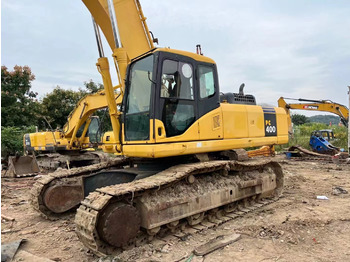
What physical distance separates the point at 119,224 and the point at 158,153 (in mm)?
1183

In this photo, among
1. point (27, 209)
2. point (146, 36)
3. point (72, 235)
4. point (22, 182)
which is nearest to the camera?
point (72, 235)

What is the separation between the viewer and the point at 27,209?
20.7 feet

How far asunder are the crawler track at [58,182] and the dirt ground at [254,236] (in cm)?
29

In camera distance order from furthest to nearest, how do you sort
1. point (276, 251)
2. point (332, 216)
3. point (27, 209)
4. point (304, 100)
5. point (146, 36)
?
1. point (304, 100)
2. point (27, 209)
3. point (146, 36)
4. point (332, 216)
5. point (276, 251)

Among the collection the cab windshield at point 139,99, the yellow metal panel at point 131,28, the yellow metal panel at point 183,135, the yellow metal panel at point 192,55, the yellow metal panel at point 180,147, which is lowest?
the yellow metal panel at point 180,147

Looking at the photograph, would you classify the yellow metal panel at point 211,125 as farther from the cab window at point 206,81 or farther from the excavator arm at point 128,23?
the excavator arm at point 128,23

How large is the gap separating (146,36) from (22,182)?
749 centimetres

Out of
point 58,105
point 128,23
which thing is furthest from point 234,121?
point 58,105

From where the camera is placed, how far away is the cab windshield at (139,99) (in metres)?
4.50

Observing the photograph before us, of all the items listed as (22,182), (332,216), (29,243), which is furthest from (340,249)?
(22,182)

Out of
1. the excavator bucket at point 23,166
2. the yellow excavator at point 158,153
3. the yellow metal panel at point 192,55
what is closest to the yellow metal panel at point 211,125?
the yellow excavator at point 158,153

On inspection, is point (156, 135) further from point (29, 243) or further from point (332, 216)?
point (332, 216)

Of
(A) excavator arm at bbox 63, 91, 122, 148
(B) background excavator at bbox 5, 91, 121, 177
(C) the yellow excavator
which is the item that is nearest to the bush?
(B) background excavator at bbox 5, 91, 121, 177

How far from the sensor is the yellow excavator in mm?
3795
